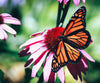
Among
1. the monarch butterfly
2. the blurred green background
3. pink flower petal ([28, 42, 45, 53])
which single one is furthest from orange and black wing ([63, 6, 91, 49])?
the blurred green background

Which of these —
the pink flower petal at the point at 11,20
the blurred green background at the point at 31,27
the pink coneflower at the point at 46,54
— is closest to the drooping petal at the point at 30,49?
the pink coneflower at the point at 46,54

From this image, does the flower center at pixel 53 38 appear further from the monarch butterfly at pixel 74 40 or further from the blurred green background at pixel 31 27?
the blurred green background at pixel 31 27

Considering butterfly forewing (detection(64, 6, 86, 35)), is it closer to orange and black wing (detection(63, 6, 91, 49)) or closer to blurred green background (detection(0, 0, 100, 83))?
orange and black wing (detection(63, 6, 91, 49))

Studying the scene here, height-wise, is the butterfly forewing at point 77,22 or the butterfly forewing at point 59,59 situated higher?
the butterfly forewing at point 77,22

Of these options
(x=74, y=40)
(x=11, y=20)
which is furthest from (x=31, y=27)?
(x=74, y=40)

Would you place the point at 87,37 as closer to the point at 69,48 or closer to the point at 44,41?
the point at 69,48
